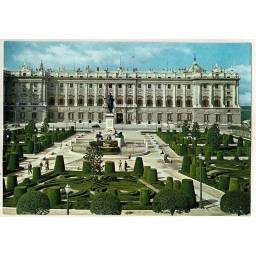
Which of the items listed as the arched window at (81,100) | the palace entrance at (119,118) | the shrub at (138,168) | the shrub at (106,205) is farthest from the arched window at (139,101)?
the shrub at (106,205)

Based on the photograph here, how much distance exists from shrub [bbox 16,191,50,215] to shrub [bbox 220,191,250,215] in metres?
3.19

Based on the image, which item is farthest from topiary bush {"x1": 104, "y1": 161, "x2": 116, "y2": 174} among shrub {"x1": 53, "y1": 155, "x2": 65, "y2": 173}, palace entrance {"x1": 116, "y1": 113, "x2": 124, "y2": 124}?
palace entrance {"x1": 116, "y1": 113, "x2": 124, "y2": 124}

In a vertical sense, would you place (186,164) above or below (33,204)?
above

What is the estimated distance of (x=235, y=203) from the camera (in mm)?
9422

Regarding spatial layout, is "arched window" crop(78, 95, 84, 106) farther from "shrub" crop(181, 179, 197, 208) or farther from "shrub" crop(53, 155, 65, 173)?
"shrub" crop(181, 179, 197, 208)

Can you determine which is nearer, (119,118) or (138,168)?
(138,168)

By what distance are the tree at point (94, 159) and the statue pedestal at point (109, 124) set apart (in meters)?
0.62

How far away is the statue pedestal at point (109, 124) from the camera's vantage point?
10591 mm

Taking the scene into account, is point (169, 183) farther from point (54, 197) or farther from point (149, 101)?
point (54, 197)

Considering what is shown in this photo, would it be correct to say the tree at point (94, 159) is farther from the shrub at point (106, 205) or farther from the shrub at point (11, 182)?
the shrub at point (11, 182)

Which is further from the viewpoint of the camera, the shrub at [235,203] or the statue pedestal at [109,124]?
the statue pedestal at [109,124]

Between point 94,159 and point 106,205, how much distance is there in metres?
1.01

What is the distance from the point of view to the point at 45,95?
10516 mm

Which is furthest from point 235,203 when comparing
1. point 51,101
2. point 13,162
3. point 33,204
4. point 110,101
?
point 13,162
